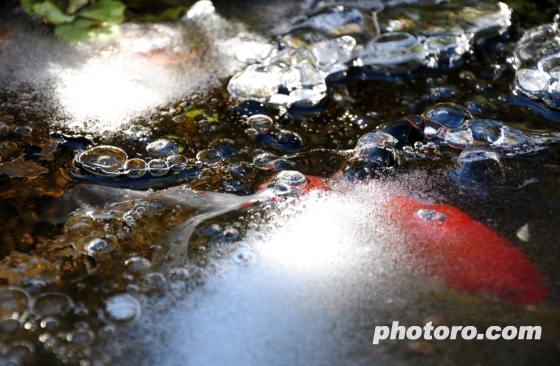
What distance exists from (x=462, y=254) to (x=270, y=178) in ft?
1.87

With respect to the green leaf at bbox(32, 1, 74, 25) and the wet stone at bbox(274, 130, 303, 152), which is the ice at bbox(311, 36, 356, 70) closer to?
the wet stone at bbox(274, 130, 303, 152)

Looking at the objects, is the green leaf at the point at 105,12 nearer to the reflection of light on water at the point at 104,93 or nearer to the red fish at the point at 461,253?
the reflection of light on water at the point at 104,93

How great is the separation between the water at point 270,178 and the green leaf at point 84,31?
0.20ft

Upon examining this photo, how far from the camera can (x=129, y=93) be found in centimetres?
214

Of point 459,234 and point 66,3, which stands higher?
point 66,3

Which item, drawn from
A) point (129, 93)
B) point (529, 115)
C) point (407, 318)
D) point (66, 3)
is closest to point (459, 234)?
point (407, 318)

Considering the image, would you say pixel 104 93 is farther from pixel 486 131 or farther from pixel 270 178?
pixel 486 131

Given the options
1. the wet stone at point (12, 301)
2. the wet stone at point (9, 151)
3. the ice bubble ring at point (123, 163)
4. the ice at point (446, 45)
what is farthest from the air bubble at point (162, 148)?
the ice at point (446, 45)

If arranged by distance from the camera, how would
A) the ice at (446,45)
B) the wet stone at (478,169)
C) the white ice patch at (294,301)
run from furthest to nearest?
Result: the ice at (446,45)
the wet stone at (478,169)
the white ice patch at (294,301)

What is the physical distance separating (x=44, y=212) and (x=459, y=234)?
108cm

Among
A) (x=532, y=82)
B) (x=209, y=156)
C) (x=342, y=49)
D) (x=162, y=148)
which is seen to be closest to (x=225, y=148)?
Result: (x=209, y=156)

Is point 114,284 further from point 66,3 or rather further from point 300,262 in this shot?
point 66,3

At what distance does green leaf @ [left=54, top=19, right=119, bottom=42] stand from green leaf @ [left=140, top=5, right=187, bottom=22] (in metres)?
0.13

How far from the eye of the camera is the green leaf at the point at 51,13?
2461mm
